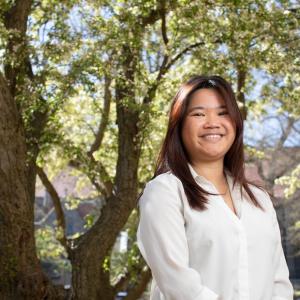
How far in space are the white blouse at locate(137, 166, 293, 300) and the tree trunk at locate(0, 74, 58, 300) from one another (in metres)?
4.19

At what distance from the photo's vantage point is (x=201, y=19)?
755cm

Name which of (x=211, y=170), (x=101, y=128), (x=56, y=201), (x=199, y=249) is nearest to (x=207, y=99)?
(x=211, y=170)

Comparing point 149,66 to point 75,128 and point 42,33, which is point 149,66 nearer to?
point 42,33

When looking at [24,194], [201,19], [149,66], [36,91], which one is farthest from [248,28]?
[24,194]

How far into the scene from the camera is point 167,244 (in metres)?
1.98

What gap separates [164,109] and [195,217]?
6.33 meters

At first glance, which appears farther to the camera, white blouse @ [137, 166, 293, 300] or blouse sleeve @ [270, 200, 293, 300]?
blouse sleeve @ [270, 200, 293, 300]

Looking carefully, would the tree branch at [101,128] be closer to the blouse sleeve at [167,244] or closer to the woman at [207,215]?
the woman at [207,215]

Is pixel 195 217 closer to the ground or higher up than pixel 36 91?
closer to the ground

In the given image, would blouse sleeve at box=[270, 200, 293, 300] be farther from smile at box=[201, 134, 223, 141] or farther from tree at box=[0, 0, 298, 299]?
tree at box=[0, 0, 298, 299]

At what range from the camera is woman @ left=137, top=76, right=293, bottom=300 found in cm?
199

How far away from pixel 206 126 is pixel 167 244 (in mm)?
530

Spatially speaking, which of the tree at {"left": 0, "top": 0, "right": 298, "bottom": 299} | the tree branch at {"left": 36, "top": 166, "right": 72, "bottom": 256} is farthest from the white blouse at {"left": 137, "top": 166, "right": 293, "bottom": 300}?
the tree branch at {"left": 36, "top": 166, "right": 72, "bottom": 256}

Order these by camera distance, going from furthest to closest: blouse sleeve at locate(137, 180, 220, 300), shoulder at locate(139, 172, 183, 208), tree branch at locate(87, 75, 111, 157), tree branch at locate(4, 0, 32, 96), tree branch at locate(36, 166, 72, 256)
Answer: tree branch at locate(87, 75, 111, 157)
tree branch at locate(36, 166, 72, 256)
tree branch at locate(4, 0, 32, 96)
shoulder at locate(139, 172, 183, 208)
blouse sleeve at locate(137, 180, 220, 300)
